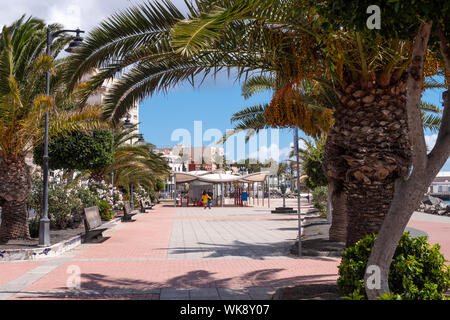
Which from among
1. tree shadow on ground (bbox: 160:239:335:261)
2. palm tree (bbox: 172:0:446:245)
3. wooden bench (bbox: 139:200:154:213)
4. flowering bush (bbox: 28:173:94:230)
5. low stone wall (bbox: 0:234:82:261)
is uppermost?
palm tree (bbox: 172:0:446:245)

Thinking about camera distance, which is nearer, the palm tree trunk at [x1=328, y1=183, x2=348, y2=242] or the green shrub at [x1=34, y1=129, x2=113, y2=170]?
the palm tree trunk at [x1=328, y1=183, x2=348, y2=242]

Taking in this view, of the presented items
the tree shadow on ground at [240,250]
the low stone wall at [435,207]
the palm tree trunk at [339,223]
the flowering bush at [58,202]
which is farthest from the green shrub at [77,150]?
the low stone wall at [435,207]

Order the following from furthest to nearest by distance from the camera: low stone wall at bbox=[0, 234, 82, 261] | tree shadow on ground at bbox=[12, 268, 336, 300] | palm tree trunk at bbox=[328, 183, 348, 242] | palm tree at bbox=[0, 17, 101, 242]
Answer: palm tree trunk at bbox=[328, 183, 348, 242], palm tree at bbox=[0, 17, 101, 242], low stone wall at bbox=[0, 234, 82, 261], tree shadow on ground at bbox=[12, 268, 336, 300]

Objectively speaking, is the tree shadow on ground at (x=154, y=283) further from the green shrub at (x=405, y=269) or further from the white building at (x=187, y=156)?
the white building at (x=187, y=156)

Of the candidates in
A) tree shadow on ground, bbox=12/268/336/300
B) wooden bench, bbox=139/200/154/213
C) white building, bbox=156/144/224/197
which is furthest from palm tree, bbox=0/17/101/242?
white building, bbox=156/144/224/197

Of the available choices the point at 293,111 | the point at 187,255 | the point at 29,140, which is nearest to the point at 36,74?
the point at 29,140

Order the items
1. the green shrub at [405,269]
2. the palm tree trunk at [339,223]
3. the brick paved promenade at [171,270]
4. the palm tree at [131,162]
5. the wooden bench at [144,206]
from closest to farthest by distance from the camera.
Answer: the green shrub at [405,269] → the brick paved promenade at [171,270] → the palm tree trunk at [339,223] → the palm tree at [131,162] → the wooden bench at [144,206]

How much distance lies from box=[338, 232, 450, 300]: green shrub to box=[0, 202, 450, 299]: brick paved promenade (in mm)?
1682

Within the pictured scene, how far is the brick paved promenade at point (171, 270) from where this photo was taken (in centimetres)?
673

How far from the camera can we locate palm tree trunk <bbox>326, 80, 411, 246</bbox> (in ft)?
20.6

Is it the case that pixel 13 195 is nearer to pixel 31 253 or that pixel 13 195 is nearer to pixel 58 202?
pixel 31 253

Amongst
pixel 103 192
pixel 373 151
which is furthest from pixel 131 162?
pixel 373 151

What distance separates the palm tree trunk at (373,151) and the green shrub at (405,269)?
3.71 feet

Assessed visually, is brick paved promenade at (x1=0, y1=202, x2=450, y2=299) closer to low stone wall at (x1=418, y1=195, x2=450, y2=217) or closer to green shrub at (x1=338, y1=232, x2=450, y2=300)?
green shrub at (x1=338, y1=232, x2=450, y2=300)
